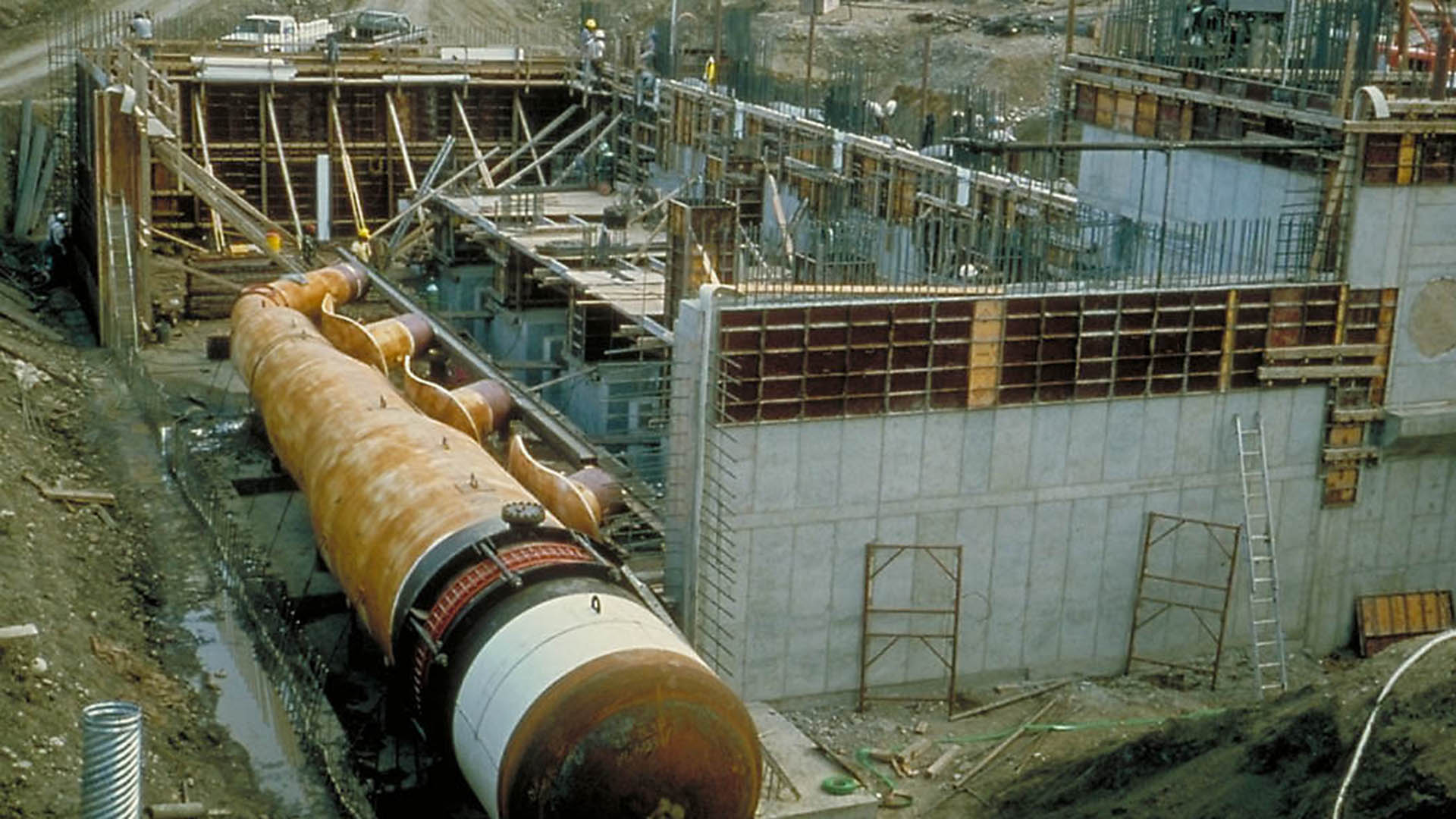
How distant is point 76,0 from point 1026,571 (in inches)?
2160

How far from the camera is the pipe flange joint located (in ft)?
60.4

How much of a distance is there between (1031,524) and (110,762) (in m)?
12.5

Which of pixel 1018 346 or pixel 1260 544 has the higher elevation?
pixel 1018 346

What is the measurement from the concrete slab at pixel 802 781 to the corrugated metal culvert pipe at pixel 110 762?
249 inches

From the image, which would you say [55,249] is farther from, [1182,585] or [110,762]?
[110,762]

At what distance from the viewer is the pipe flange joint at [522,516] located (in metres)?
18.4

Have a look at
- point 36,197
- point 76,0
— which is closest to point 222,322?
point 36,197

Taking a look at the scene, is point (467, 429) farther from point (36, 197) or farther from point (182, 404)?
point (36, 197)

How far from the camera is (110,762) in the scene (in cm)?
1334

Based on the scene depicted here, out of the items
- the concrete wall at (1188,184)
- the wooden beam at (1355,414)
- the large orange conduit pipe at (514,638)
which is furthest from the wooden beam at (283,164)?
the wooden beam at (1355,414)

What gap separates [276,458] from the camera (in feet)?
97.2

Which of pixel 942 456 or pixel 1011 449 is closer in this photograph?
pixel 942 456

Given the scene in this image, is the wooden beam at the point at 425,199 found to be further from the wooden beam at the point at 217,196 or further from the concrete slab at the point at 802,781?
the concrete slab at the point at 802,781

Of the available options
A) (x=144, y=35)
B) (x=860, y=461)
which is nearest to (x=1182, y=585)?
(x=860, y=461)
